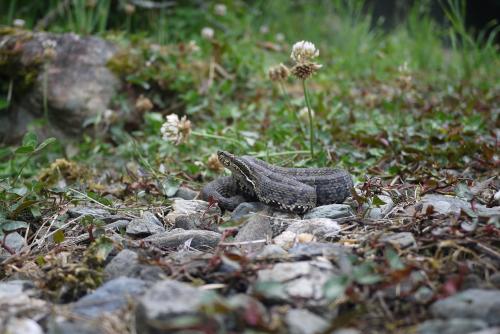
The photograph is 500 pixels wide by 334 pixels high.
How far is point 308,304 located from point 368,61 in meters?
6.94

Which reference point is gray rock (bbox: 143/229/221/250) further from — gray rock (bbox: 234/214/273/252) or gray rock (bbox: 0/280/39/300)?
gray rock (bbox: 0/280/39/300)

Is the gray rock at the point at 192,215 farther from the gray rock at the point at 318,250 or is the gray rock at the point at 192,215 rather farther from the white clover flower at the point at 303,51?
the white clover flower at the point at 303,51

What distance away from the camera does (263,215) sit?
128 inches

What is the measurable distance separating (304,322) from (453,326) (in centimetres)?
53

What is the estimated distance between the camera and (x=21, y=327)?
7.17ft

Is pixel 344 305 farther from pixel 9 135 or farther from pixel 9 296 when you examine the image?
pixel 9 135

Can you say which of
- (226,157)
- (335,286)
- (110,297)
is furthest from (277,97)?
(335,286)

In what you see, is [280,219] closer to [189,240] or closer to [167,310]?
[189,240]

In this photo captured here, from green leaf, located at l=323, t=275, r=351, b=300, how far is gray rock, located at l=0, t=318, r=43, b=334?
113 centimetres

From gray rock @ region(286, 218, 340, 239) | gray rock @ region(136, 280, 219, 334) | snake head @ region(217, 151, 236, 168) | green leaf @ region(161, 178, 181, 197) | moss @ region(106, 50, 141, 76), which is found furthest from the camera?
moss @ region(106, 50, 141, 76)

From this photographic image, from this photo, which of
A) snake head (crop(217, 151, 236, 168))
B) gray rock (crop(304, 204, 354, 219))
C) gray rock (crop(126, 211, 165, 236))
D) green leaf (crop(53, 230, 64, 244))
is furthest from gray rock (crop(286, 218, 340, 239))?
green leaf (crop(53, 230, 64, 244))

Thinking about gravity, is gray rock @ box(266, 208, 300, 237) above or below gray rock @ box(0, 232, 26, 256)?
above

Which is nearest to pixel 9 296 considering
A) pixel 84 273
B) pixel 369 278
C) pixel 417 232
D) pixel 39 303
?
pixel 39 303

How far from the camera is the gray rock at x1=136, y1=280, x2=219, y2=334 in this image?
78.2 inches
